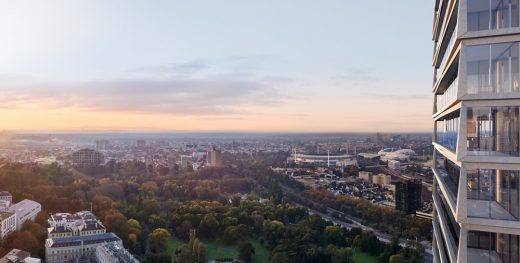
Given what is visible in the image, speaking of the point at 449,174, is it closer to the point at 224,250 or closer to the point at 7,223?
the point at 224,250

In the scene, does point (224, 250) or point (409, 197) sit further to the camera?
point (409, 197)

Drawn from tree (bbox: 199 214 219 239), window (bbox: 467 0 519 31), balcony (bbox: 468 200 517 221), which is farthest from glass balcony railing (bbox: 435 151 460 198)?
tree (bbox: 199 214 219 239)

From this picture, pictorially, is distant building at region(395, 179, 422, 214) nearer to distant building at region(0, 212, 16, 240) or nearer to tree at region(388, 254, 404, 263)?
tree at region(388, 254, 404, 263)

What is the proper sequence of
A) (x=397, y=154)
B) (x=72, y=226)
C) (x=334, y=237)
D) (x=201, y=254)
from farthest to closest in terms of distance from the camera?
(x=397, y=154) < (x=72, y=226) < (x=334, y=237) < (x=201, y=254)

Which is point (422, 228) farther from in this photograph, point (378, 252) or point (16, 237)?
point (16, 237)

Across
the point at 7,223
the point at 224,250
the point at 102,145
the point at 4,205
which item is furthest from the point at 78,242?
the point at 102,145

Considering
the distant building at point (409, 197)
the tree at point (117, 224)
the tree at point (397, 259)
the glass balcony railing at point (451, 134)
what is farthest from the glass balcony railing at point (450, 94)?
the distant building at point (409, 197)

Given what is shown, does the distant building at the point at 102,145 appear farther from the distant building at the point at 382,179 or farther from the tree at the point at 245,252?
the tree at the point at 245,252

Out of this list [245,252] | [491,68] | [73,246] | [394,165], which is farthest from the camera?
[394,165]

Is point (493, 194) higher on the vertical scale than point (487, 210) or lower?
higher
